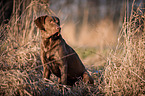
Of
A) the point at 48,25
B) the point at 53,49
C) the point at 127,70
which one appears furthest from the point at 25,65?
the point at 127,70

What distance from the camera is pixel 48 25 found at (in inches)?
85.7

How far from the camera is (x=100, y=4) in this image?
28.1 ft

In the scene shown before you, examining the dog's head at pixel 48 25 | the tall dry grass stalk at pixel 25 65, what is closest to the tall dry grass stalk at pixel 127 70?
the tall dry grass stalk at pixel 25 65

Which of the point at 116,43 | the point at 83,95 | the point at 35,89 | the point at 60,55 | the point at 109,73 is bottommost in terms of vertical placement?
the point at 83,95

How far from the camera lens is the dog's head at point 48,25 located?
213cm

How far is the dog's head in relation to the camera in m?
2.13

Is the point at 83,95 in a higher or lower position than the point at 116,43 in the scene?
lower

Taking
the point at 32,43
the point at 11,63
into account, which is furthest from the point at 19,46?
the point at 11,63

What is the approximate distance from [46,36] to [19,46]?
161 centimetres

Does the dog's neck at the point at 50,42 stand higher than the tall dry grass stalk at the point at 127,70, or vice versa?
the dog's neck at the point at 50,42

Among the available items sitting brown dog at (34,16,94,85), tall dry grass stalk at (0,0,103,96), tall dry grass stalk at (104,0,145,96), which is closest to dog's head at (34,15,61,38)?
sitting brown dog at (34,16,94,85)

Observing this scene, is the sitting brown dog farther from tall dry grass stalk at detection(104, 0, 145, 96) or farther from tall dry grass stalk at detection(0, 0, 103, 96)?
tall dry grass stalk at detection(104, 0, 145, 96)

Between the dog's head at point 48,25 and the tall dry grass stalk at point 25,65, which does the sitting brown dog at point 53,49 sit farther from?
the tall dry grass stalk at point 25,65

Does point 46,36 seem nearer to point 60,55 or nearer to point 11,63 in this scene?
point 60,55
